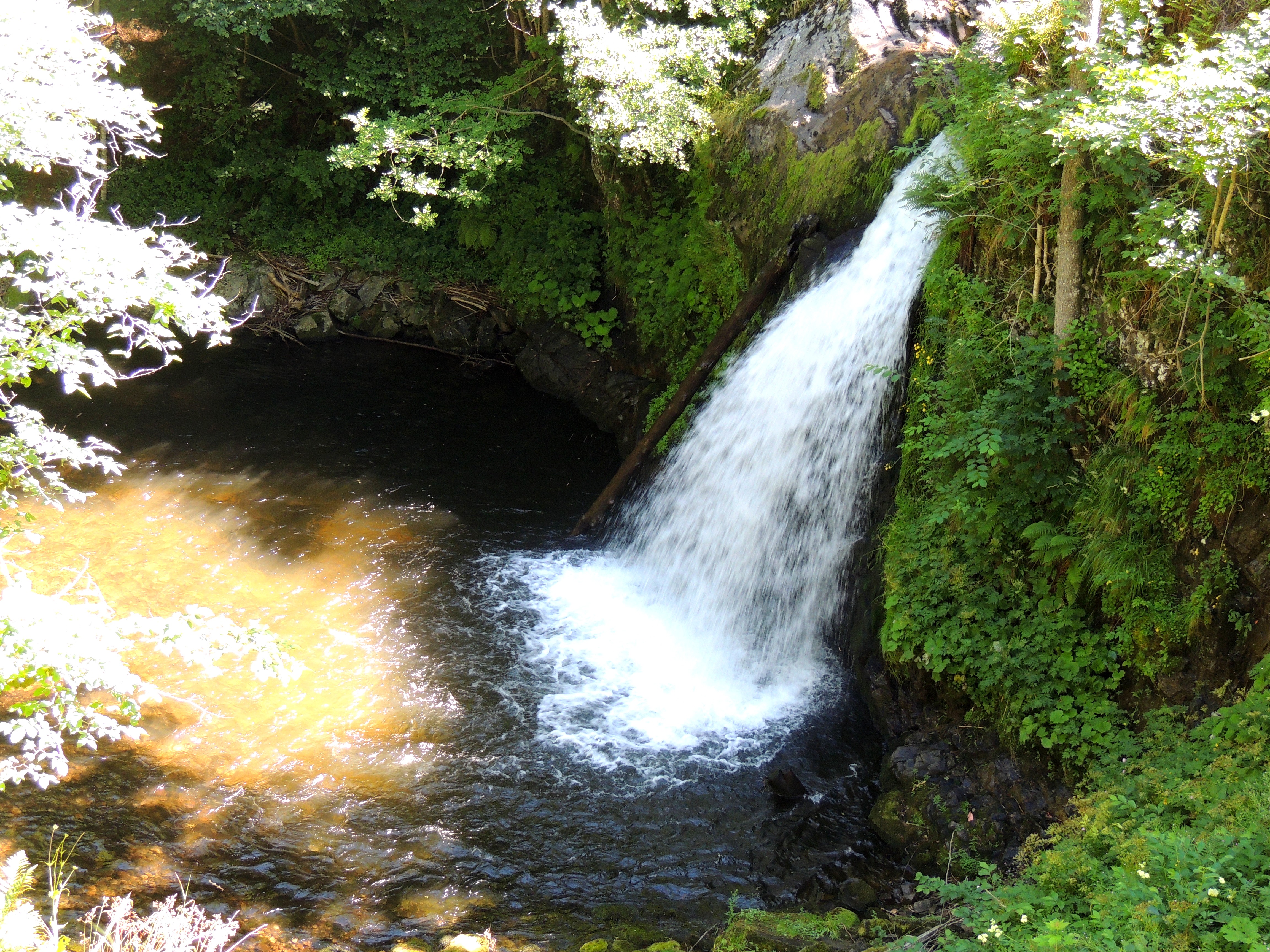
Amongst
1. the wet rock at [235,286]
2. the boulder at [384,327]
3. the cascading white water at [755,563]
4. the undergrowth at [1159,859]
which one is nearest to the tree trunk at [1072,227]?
the cascading white water at [755,563]

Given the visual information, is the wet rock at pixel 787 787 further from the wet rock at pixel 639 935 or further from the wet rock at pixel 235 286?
the wet rock at pixel 235 286

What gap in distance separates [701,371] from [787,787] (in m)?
4.73

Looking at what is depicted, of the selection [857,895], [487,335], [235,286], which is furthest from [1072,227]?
[235,286]

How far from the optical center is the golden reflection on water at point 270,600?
6.35m

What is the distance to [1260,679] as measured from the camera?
435cm

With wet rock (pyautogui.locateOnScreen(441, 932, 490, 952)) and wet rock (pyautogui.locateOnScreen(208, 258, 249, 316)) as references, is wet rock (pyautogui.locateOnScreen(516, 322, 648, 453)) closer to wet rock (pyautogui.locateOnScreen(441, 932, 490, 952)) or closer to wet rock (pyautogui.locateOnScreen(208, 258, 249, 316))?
wet rock (pyautogui.locateOnScreen(208, 258, 249, 316))

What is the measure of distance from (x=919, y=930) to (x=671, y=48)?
8.79 metres

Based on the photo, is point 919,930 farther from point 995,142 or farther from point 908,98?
point 908,98

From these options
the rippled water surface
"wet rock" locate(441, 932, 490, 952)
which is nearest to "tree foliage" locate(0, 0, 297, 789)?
the rippled water surface

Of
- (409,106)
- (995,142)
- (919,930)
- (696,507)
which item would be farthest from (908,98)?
(409,106)

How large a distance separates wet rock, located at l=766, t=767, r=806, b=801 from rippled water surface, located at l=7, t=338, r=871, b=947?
0.07m

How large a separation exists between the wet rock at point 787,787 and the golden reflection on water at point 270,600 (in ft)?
8.21

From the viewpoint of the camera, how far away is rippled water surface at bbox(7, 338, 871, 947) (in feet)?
17.7

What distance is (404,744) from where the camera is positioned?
6.48 m
